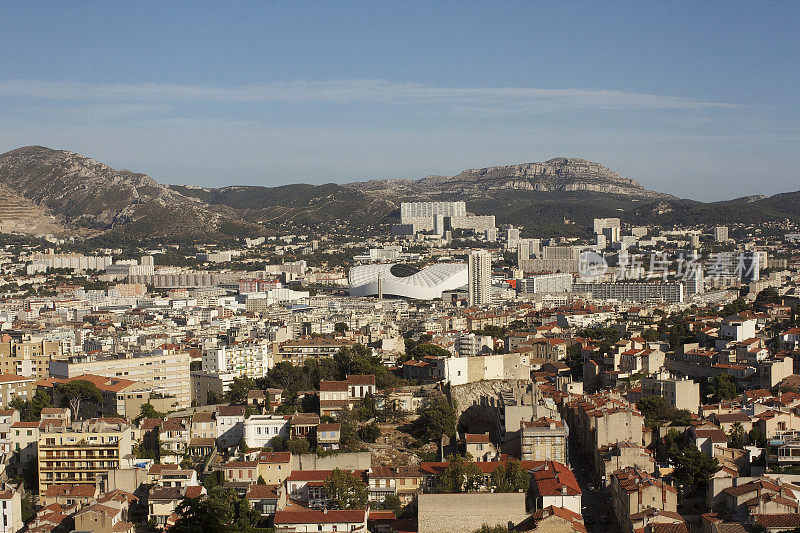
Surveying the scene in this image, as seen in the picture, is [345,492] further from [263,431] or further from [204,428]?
[204,428]

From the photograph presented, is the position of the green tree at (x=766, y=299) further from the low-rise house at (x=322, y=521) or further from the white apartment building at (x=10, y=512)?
the white apartment building at (x=10, y=512)

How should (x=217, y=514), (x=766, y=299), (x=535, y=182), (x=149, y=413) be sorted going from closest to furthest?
(x=217, y=514), (x=149, y=413), (x=766, y=299), (x=535, y=182)

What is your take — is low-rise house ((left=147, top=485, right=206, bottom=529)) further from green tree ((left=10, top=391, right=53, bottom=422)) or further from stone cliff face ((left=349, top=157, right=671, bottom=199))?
stone cliff face ((left=349, top=157, right=671, bottom=199))

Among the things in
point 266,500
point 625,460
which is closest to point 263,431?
point 266,500

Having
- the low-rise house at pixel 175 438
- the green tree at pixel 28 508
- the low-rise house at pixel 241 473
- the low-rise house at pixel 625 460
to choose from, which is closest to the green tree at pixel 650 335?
the low-rise house at pixel 625 460

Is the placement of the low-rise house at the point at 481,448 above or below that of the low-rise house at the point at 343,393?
below

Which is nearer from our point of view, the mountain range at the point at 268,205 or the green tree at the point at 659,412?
the green tree at the point at 659,412
